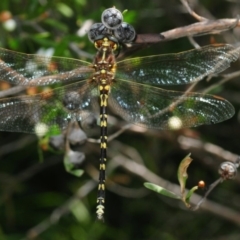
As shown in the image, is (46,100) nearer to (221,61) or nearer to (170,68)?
(170,68)

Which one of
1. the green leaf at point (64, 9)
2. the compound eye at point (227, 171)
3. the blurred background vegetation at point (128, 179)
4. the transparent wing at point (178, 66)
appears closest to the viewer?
the compound eye at point (227, 171)

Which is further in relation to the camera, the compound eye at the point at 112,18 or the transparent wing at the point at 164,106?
the transparent wing at the point at 164,106

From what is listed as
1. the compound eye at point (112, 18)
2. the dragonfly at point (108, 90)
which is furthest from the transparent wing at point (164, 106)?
the compound eye at point (112, 18)

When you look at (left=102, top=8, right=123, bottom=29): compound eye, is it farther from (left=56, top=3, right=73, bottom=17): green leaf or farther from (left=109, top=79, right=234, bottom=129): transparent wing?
(left=56, top=3, right=73, bottom=17): green leaf

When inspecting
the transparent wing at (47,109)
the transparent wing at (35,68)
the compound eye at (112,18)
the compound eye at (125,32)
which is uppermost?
the compound eye at (112,18)

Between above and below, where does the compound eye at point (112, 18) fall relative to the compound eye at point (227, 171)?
above

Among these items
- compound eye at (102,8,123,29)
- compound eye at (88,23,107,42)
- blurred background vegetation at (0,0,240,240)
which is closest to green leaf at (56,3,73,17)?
blurred background vegetation at (0,0,240,240)

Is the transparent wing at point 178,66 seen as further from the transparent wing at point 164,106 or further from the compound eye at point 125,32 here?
the compound eye at point 125,32
